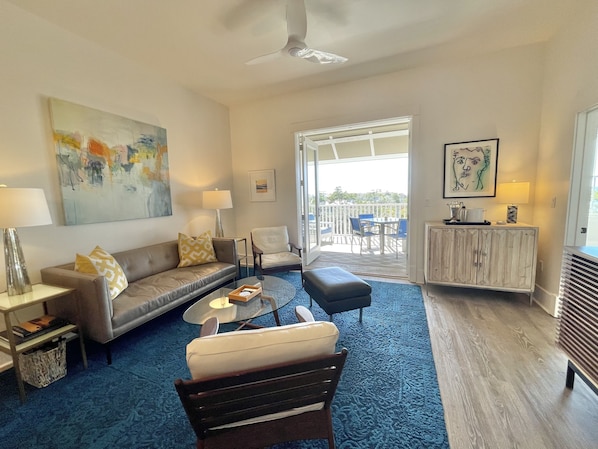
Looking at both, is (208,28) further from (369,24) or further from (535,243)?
(535,243)

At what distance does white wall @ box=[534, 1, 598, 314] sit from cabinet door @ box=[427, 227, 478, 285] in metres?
0.68

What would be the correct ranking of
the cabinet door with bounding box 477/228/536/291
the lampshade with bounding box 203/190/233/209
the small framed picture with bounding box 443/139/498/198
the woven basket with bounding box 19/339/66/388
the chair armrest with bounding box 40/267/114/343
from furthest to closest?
the lampshade with bounding box 203/190/233/209 < the small framed picture with bounding box 443/139/498/198 < the cabinet door with bounding box 477/228/536/291 < the chair armrest with bounding box 40/267/114/343 < the woven basket with bounding box 19/339/66/388

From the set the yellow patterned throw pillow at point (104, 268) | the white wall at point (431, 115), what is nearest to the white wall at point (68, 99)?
the yellow patterned throw pillow at point (104, 268)

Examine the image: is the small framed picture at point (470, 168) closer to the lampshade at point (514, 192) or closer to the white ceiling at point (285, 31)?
the lampshade at point (514, 192)

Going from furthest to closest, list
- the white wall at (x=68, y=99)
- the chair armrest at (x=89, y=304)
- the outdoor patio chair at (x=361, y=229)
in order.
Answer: the outdoor patio chair at (x=361, y=229) → the white wall at (x=68, y=99) → the chair armrest at (x=89, y=304)

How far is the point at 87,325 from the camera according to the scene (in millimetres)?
2055

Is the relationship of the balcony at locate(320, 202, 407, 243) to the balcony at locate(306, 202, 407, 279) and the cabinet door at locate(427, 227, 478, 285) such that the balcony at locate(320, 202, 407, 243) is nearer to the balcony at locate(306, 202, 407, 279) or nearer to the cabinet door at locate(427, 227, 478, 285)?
the balcony at locate(306, 202, 407, 279)

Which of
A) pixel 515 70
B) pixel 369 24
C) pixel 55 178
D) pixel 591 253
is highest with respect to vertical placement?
pixel 369 24

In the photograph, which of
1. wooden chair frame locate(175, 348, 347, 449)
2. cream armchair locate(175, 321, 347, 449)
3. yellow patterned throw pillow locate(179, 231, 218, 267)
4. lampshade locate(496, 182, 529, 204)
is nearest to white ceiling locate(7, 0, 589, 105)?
lampshade locate(496, 182, 529, 204)

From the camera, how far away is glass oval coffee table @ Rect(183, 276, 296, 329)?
6.54 ft

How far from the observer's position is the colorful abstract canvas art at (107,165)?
2.48m

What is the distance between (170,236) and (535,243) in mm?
4462

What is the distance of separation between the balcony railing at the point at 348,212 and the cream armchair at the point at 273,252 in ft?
9.29

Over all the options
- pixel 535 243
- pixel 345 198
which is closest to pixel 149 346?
pixel 535 243
